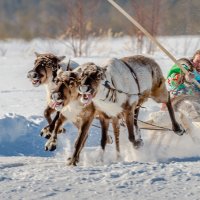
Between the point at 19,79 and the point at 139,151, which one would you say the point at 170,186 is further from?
the point at 19,79

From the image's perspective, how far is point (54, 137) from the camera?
637cm

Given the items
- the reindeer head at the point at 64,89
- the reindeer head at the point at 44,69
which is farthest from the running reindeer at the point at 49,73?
the reindeer head at the point at 64,89

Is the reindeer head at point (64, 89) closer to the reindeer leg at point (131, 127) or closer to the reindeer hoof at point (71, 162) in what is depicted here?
the reindeer hoof at point (71, 162)

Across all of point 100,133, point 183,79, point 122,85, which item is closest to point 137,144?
point 122,85

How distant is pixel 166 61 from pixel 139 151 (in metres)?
7.90

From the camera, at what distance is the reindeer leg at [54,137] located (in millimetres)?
6303

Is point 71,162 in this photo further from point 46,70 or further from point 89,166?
point 46,70

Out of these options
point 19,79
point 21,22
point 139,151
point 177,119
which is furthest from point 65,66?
point 21,22

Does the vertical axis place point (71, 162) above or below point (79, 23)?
below

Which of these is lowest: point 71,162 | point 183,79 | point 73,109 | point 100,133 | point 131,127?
point 100,133

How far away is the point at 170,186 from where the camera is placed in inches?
191

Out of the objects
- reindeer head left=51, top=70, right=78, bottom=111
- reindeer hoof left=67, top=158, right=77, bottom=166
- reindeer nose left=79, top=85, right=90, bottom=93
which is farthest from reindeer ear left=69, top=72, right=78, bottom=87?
reindeer hoof left=67, top=158, right=77, bottom=166

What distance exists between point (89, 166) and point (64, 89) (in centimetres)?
69

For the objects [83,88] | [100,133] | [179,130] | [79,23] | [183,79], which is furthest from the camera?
[79,23]
